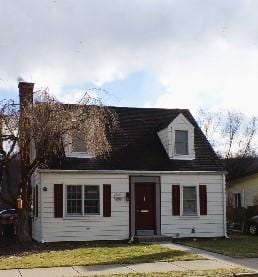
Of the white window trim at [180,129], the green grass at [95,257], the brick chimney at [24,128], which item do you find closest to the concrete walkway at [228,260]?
the green grass at [95,257]

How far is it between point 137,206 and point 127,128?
409 centimetres

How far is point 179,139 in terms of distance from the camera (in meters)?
25.6

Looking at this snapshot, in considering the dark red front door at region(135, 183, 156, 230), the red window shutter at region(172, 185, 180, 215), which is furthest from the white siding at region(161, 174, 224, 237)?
the dark red front door at region(135, 183, 156, 230)

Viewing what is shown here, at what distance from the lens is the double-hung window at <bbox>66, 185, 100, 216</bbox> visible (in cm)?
2308

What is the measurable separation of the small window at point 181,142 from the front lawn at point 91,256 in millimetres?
6229

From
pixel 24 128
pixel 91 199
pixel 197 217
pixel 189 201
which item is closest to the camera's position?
pixel 24 128

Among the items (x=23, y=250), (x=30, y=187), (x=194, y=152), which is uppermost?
(x=194, y=152)

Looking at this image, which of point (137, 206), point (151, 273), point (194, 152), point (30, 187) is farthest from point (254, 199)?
point (151, 273)

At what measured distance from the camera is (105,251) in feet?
62.0

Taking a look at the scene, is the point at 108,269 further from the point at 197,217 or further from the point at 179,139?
the point at 179,139

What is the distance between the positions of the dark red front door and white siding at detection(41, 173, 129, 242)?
556 mm

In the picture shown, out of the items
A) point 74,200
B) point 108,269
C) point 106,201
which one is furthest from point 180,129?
point 108,269

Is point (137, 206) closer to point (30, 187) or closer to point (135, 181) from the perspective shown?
point (135, 181)

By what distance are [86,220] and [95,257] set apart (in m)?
6.02
